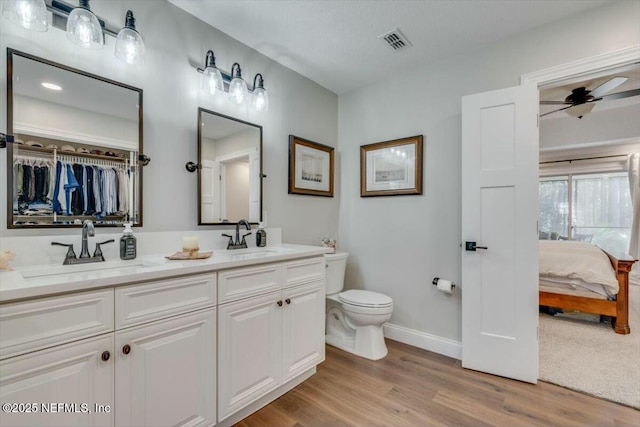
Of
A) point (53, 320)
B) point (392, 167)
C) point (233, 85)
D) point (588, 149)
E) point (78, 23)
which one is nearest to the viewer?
point (53, 320)

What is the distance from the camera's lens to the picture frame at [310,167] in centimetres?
259

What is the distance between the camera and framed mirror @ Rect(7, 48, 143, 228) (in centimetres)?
130

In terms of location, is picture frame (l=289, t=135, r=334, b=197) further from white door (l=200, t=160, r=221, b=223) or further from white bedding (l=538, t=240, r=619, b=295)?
white bedding (l=538, t=240, r=619, b=295)

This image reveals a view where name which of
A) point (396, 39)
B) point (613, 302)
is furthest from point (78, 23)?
point (613, 302)

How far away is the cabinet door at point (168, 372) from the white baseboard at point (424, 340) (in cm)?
179

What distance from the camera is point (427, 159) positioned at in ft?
8.42

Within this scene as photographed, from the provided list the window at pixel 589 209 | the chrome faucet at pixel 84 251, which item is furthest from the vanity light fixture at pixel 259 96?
the window at pixel 589 209

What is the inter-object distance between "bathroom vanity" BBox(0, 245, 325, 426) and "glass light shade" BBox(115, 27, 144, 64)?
1.10m

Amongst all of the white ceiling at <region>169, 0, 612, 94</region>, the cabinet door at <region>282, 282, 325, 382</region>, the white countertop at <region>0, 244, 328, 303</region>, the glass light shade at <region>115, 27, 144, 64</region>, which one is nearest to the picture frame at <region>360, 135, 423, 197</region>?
the white ceiling at <region>169, 0, 612, 94</region>

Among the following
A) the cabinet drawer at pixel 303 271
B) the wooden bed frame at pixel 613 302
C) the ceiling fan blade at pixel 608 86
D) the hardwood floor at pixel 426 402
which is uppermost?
the ceiling fan blade at pixel 608 86

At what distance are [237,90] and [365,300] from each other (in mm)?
1909

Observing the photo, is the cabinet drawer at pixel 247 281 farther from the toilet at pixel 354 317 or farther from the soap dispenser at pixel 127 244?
the toilet at pixel 354 317

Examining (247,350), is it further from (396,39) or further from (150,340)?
(396,39)

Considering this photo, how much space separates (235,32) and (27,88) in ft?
4.25
